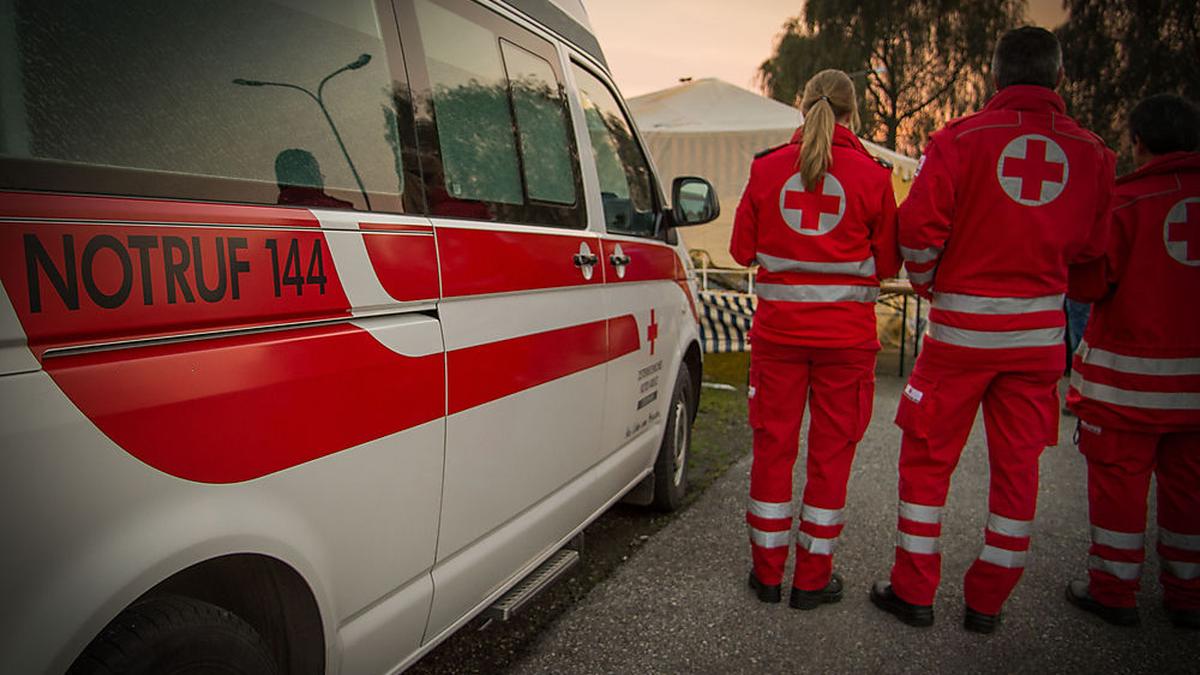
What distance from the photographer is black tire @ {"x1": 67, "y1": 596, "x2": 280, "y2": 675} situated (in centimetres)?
121

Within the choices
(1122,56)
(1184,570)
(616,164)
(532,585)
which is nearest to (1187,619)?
(1184,570)

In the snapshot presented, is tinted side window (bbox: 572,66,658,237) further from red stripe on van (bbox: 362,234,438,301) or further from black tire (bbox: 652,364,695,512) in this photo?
red stripe on van (bbox: 362,234,438,301)

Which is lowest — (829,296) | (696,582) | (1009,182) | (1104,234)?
(696,582)

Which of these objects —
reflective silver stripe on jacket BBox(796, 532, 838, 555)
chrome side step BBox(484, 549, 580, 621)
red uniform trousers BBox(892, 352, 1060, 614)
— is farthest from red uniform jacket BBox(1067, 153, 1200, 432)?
chrome side step BBox(484, 549, 580, 621)

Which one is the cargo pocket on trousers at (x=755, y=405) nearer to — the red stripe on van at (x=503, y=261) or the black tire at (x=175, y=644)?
the red stripe on van at (x=503, y=261)

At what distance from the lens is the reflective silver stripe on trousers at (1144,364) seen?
2812 mm

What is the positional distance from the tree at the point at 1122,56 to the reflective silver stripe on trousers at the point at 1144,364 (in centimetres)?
1941

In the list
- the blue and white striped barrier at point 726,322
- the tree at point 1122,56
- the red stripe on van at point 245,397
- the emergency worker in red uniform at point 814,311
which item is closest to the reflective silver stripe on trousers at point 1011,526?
the emergency worker in red uniform at point 814,311

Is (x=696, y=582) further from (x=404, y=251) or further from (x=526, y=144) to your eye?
(x=404, y=251)

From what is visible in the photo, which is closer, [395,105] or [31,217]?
[31,217]

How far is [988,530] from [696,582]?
109 centimetres

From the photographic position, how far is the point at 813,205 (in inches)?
111

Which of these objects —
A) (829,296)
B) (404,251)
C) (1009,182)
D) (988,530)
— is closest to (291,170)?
(404,251)

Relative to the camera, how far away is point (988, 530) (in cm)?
283
